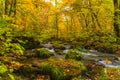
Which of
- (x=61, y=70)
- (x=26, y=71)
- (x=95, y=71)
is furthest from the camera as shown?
(x=95, y=71)

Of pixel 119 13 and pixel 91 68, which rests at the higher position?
pixel 119 13

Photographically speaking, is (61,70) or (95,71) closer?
(61,70)

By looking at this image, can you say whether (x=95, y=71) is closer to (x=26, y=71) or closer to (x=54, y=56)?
(x=26, y=71)

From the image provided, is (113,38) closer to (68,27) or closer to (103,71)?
(103,71)

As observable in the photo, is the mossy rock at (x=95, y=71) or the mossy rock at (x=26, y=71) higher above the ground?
the mossy rock at (x=26, y=71)

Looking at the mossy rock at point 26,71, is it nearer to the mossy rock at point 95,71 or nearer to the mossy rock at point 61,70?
the mossy rock at point 61,70

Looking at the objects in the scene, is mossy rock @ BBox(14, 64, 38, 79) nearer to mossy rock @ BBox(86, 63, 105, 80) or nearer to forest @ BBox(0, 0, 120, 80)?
forest @ BBox(0, 0, 120, 80)

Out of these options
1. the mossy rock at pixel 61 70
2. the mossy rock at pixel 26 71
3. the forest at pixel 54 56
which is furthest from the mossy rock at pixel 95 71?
the mossy rock at pixel 26 71

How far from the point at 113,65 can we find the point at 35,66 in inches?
205

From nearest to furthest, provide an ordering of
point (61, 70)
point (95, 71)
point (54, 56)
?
point (61, 70), point (95, 71), point (54, 56)

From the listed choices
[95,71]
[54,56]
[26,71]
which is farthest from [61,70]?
[54,56]

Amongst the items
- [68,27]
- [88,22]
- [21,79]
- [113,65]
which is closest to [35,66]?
[21,79]

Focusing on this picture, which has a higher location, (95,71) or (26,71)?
(26,71)

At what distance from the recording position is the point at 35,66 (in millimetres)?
10297
